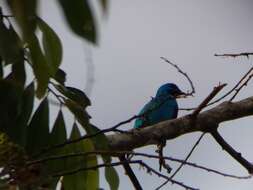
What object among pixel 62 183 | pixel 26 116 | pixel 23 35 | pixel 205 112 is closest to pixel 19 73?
pixel 26 116

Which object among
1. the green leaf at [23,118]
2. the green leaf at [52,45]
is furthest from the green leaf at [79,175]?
the green leaf at [52,45]

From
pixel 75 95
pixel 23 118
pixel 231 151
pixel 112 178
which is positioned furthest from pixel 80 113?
pixel 231 151

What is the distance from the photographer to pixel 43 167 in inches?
71.9

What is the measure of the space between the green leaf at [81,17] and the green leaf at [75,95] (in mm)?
1591

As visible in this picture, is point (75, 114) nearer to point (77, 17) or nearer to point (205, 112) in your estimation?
point (205, 112)

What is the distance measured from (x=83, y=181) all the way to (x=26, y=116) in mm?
349

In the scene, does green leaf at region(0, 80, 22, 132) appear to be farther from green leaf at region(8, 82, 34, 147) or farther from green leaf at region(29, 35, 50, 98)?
green leaf at region(29, 35, 50, 98)

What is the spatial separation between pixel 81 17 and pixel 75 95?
5.52ft

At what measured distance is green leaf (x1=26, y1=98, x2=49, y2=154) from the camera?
217 cm

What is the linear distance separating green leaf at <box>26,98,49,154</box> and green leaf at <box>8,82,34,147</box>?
81mm

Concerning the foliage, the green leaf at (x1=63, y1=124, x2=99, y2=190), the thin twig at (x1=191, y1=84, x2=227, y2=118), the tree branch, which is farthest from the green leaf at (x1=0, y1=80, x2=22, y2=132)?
the thin twig at (x1=191, y1=84, x2=227, y2=118)

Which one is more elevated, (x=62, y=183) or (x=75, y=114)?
(x=75, y=114)

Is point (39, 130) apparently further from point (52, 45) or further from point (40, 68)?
point (40, 68)

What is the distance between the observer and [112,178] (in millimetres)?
2361
